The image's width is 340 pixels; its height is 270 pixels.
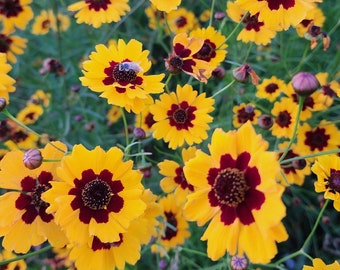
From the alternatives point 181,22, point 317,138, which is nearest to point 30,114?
point 181,22

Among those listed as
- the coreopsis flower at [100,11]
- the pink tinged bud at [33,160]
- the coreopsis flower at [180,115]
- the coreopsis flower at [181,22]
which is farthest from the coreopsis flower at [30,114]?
the pink tinged bud at [33,160]

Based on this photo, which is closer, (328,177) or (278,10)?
(328,177)

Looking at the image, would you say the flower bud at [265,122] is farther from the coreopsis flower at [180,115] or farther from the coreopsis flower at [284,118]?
the coreopsis flower at [180,115]

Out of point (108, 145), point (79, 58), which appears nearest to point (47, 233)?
point (108, 145)

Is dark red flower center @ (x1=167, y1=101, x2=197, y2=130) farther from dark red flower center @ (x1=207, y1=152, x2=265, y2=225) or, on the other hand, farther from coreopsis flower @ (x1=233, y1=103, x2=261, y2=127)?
dark red flower center @ (x1=207, y1=152, x2=265, y2=225)

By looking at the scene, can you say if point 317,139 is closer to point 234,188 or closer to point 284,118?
point 284,118

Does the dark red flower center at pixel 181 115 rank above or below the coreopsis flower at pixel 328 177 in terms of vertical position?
above

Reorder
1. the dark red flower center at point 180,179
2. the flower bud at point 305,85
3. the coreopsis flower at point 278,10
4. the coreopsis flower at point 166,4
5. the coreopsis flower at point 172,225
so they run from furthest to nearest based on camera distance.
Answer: the coreopsis flower at point 172,225 < the dark red flower center at point 180,179 < the coreopsis flower at point 166,4 < the coreopsis flower at point 278,10 < the flower bud at point 305,85

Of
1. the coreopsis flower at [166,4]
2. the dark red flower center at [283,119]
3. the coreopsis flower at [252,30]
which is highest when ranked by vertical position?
the coreopsis flower at [166,4]
